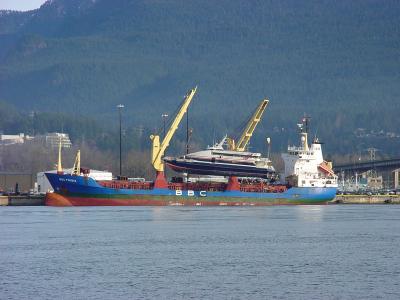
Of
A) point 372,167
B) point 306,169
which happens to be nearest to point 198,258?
point 306,169

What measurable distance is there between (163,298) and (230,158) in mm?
74682

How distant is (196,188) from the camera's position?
4860 inches

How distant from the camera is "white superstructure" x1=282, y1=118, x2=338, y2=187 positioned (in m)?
128

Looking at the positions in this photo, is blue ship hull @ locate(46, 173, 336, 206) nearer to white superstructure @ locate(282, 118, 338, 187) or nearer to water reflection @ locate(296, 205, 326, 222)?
white superstructure @ locate(282, 118, 338, 187)

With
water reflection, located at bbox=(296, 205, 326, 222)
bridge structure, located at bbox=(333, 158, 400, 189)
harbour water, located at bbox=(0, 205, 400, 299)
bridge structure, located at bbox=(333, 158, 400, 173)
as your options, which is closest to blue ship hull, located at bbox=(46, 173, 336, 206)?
water reflection, located at bbox=(296, 205, 326, 222)

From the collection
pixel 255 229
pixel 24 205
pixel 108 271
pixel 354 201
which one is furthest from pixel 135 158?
pixel 108 271

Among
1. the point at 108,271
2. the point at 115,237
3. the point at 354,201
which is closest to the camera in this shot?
the point at 108,271

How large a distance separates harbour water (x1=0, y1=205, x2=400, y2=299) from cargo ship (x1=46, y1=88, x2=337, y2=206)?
73.0 feet

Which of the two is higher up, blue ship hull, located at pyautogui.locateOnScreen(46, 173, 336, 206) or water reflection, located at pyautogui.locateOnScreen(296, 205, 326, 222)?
blue ship hull, located at pyautogui.locateOnScreen(46, 173, 336, 206)

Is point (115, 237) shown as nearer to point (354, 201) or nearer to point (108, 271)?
point (108, 271)

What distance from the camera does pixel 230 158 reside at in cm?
12644

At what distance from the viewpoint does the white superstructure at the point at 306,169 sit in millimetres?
128250

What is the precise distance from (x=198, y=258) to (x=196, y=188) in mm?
59709

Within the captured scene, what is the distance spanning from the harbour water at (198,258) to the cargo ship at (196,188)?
22.3 metres
